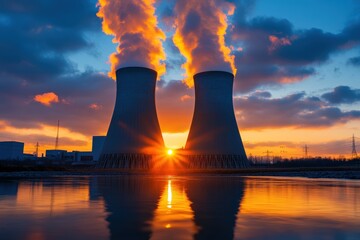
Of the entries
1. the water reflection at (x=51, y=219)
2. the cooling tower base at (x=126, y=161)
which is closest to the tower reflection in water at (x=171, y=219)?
the water reflection at (x=51, y=219)

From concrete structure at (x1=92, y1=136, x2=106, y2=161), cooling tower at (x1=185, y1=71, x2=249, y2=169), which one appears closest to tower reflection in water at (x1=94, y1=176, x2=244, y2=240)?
cooling tower at (x1=185, y1=71, x2=249, y2=169)

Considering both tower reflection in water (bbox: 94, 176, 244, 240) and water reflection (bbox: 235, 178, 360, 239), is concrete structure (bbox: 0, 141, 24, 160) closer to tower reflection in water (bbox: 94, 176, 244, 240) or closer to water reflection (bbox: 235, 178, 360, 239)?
tower reflection in water (bbox: 94, 176, 244, 240)

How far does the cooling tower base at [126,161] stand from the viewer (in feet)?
90.8

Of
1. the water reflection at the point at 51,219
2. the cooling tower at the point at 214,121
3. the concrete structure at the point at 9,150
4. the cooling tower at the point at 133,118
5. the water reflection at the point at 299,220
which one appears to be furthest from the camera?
the concrete structure at the point at 9,150

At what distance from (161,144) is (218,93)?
6.29m

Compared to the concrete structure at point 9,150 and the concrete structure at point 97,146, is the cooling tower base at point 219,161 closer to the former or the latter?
the concrete structure at point 97,146

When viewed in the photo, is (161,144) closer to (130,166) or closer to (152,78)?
(130,166)

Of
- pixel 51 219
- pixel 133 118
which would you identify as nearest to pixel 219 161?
pixel 133 118

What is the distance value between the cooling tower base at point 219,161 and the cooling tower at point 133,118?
4083 mm

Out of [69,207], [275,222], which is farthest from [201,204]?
[69,207]

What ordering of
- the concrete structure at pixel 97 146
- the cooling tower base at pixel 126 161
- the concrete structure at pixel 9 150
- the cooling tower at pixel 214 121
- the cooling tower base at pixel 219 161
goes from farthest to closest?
the concrete structure at pixel 9 150, the concrete structure at pixel 97 146, the cooling tower base at pixel 219 161, the cooling tower base at pixel 126 161, the cooling tower at pixel 214 121

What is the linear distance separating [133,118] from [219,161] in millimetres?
8653

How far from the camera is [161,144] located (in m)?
27.8

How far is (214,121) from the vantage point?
83.7 feet
